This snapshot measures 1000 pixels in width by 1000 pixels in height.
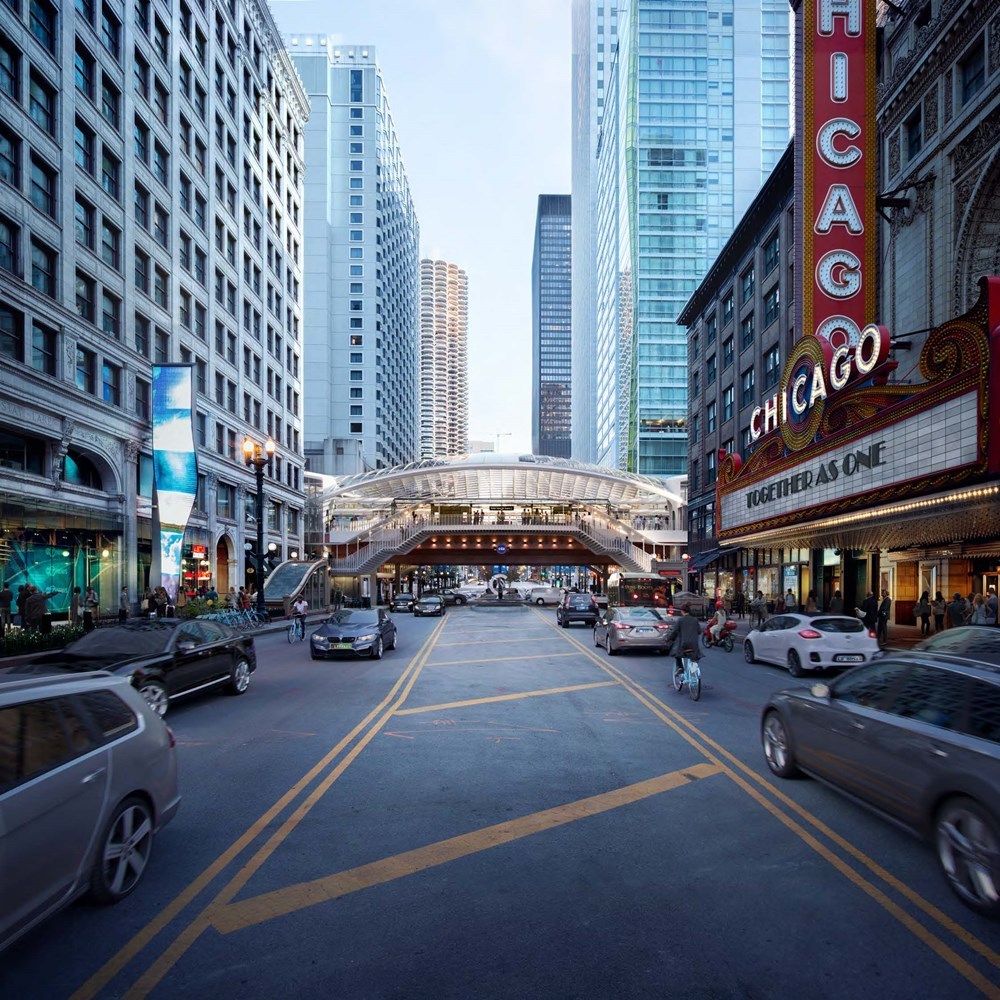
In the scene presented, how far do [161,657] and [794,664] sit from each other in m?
12.3

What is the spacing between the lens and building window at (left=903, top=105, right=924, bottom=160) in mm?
22938

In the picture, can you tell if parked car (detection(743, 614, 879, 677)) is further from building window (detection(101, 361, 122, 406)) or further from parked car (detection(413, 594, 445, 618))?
parked car (detection(413, 594, 445, 618))

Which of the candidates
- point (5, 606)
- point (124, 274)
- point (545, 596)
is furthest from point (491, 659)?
point (545, 596)

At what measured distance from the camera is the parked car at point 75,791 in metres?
3.62

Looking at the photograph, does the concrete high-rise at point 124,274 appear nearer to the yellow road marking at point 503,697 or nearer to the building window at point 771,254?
the yellow road marking at point 503,697

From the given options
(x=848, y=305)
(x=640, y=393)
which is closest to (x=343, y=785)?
(x=848, y=305)

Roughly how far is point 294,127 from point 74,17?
33650 mm

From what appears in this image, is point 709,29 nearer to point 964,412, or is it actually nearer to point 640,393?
point 640,393

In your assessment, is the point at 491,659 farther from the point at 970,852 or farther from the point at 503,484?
the point at 503,484

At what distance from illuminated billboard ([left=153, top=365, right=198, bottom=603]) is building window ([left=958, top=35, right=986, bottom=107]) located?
2859cm

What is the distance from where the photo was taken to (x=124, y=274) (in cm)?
3016

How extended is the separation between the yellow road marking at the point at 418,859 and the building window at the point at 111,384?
92.7ft

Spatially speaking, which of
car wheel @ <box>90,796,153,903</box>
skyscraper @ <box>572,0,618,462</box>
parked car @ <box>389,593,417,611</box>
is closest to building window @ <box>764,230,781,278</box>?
parked car @ <box>389,593,417,611</box>

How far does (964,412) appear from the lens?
14.3 m
